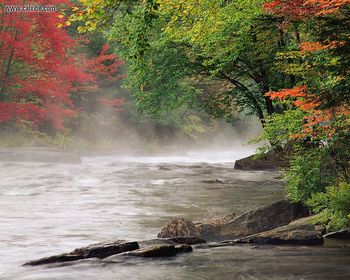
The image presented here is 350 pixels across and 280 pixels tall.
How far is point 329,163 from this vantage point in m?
15.1

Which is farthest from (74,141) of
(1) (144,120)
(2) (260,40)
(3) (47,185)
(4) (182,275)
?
(4) (182,275)

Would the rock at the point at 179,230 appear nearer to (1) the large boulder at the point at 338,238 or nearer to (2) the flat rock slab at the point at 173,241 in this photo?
(2) the flat rock slab at the point at 173,241

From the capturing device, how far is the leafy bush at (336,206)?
1266 centimetres

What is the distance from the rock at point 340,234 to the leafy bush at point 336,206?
13cm

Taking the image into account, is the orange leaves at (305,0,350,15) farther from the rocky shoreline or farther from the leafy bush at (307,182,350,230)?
the rocky shoreline

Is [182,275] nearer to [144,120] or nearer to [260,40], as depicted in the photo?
[260,40]

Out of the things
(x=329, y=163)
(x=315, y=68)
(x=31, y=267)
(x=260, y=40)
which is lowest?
(x=31, y=267)

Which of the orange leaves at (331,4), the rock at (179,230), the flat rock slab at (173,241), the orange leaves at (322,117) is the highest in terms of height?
the orange leaves at (331,4)

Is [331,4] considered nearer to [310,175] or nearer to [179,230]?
[310,175]

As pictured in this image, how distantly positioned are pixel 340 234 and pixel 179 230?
373 cm

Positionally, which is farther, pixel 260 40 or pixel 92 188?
pixel 92 188

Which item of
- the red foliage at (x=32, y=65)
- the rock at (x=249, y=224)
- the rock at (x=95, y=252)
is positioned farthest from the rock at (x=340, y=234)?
the red foliage at (x=32, y=65)

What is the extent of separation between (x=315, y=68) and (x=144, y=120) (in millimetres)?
40463

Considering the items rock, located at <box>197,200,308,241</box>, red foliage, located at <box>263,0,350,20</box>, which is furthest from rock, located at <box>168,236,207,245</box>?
red foliage, located at <box>263,0,350,20</box>
